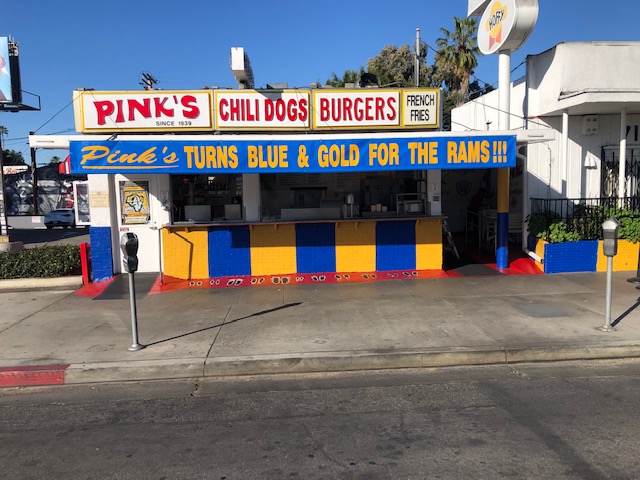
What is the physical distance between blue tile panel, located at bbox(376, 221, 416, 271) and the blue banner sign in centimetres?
187

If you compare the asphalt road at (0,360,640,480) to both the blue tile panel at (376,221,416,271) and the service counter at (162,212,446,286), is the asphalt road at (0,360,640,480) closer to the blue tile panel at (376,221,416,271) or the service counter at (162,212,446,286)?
the service counter at (162,212,446,286)

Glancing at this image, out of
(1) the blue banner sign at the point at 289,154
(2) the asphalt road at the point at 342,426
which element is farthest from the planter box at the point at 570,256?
(2) the asphalt road at the point at 342,426

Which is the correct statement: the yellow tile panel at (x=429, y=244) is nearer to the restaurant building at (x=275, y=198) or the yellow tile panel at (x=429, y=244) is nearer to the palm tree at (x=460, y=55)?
the restaurant building at (x=275, y=198)

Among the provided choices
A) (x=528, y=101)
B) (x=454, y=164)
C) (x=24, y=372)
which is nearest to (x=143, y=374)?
(x=24, y=372)

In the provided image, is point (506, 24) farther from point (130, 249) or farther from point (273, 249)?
point (130, 249)

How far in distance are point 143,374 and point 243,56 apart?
21.7ft

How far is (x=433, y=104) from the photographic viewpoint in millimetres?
10102

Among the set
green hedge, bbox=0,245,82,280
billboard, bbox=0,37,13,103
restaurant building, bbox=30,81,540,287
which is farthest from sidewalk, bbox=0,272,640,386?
billboard, bbox=0,37,13,103

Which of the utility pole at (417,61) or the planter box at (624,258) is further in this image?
the utility pole at (417,61)

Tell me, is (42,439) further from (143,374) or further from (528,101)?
(528,101)

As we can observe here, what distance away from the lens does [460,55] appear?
33219 millimetres

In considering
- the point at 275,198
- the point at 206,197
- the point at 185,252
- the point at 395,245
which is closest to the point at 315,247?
the point at 275,198

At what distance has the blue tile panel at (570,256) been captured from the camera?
10172 millimetres

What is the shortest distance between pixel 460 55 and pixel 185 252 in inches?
1149
